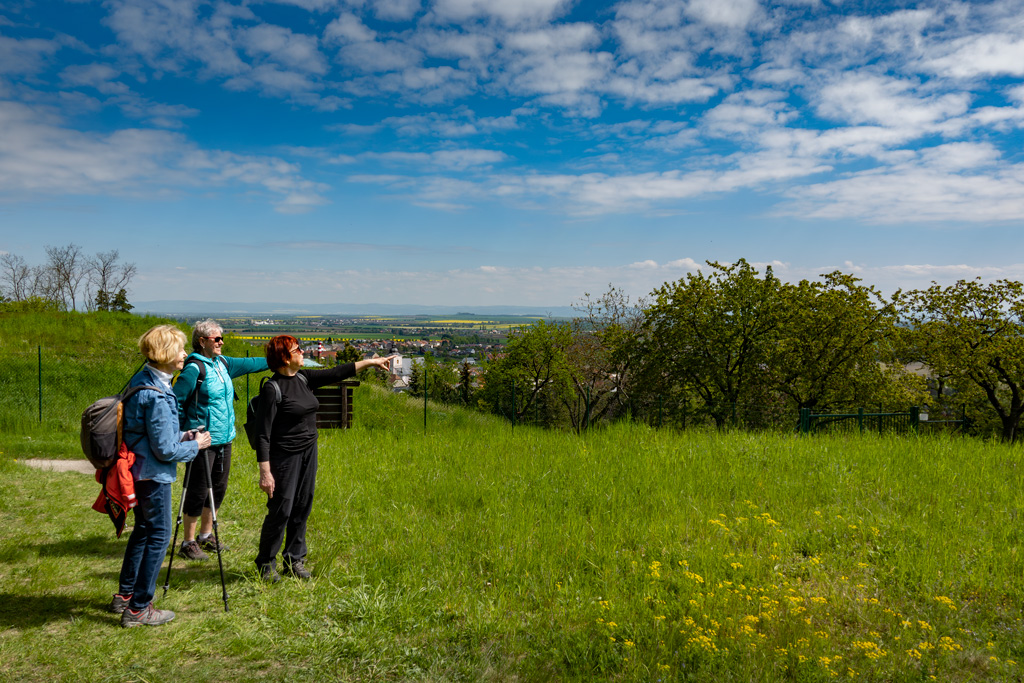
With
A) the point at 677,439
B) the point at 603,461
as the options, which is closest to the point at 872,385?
the point at 677,439

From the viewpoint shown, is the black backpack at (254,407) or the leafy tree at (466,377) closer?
the black backpack at (254,407)

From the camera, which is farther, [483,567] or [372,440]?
[372,440]

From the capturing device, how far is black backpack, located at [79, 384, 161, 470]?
3.62 meters

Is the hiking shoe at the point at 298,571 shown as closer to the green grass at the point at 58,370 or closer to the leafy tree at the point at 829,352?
the green grass at the point at 58,370

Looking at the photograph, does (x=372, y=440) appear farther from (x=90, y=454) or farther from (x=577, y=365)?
(x=577, y=365)

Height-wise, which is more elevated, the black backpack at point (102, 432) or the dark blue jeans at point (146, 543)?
the black backpack at point (102, 432)

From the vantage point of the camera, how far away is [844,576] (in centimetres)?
488

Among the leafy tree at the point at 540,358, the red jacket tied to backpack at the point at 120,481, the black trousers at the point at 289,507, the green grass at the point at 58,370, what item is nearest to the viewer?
the red jacket tied to backpack at the point at 120,481

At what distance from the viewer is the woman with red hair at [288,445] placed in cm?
436

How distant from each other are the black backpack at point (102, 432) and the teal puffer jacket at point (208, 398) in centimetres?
95

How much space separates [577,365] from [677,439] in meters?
29.1

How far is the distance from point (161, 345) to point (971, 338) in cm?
3896

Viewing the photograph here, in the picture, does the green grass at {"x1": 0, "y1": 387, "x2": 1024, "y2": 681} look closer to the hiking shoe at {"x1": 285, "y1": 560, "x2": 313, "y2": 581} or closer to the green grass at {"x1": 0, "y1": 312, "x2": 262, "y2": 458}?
the hiking shoe at {"x1": 285, "y1": 560, "x2": 313, "y2": 581}

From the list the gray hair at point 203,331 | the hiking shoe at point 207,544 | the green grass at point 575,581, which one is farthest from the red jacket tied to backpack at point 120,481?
the hiking shoe at point 207,544
